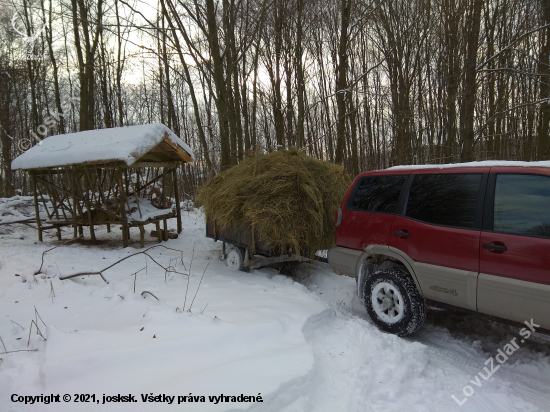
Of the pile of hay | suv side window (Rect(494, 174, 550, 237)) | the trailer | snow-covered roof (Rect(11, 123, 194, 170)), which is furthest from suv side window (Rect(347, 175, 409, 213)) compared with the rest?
snow-covered roof (Rect(11, 123, 194, 170))

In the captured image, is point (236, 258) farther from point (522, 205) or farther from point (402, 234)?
point (522, 205)

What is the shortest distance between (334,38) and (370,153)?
6.69 meters

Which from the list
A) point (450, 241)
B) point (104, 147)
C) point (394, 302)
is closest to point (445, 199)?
point (450, 241)

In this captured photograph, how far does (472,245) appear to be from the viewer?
10.2ft

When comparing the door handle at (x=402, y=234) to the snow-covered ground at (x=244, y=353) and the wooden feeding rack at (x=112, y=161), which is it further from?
the wooden feeding rack at (x=112, y=161)

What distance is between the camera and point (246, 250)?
589cm

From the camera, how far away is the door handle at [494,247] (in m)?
2.90

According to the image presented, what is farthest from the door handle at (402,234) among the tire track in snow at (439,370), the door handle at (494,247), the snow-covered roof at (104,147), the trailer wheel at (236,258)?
the snow-covered roof at (104,147)

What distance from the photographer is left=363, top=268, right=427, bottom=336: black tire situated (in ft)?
11.7

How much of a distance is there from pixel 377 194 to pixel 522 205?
1579 millimetres

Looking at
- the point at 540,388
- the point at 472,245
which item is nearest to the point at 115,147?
the point at 472,245

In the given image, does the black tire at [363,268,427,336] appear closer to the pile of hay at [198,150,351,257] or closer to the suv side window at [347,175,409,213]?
the suv side window at [347,175,409,213]

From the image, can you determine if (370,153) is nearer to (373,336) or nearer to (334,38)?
(334,38)

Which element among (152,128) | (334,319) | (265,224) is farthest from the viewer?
(152,128)
